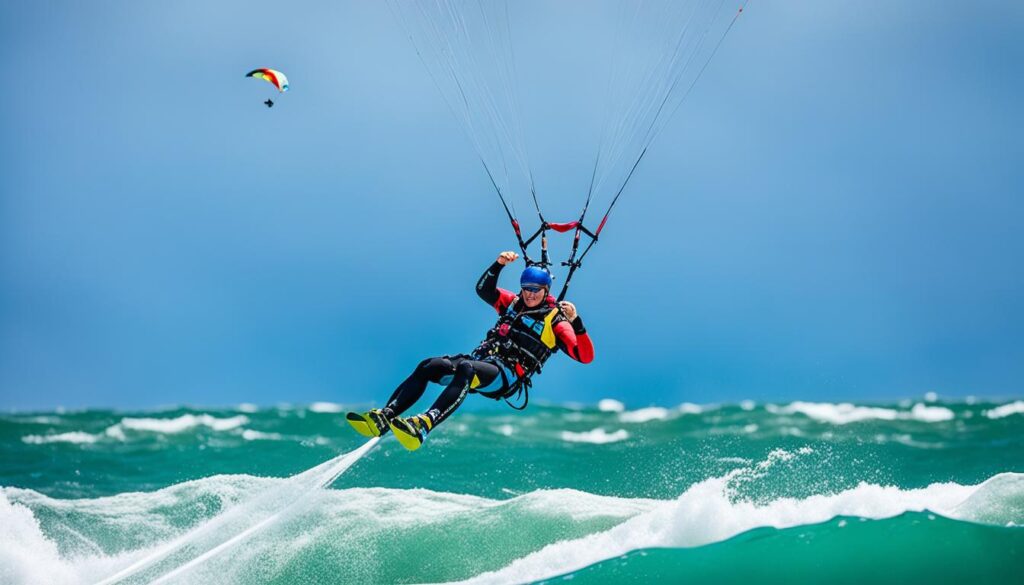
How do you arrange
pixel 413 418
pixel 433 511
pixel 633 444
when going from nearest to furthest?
1. pixel 413 418
2. pixel 433 511
3. pixel 633 444

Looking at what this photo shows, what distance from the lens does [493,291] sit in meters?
8.31

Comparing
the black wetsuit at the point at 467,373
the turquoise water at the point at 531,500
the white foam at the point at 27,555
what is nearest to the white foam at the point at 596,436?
the turquoise water at the point at 531,500

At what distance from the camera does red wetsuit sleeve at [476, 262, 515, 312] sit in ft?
26.9

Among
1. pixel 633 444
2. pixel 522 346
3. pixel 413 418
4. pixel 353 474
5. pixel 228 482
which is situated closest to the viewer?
pixel 413 418

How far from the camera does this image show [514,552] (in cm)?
887

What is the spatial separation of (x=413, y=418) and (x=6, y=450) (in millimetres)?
12331

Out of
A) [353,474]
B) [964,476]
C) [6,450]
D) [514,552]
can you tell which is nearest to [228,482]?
[353,474]

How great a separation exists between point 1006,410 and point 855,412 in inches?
105

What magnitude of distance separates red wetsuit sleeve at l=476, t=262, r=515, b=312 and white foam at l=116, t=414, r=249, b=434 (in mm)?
11380

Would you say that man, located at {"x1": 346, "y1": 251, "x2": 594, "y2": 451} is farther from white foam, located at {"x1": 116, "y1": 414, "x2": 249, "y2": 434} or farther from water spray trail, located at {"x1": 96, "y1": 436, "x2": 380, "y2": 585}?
white foam, located at {"x1": 116, "y1": 414, "x2": 249, "y2": 434}

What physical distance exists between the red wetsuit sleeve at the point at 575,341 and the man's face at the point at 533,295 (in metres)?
0.32

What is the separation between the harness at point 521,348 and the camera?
313 inches

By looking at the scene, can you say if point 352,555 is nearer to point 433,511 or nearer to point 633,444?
point 433,511

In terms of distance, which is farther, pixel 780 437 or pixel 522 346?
pixel 780 437
